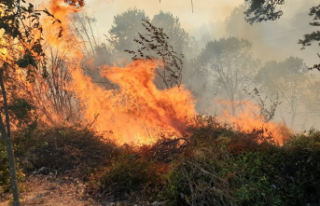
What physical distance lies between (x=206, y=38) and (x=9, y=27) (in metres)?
75.1

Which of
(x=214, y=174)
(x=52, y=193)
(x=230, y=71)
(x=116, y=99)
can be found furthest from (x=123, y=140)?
(x=230, y=71)

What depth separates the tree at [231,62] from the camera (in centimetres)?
4197

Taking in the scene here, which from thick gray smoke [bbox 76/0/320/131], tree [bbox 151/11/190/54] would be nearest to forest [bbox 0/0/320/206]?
thick gray smoke [bbox 76/0/320/131]

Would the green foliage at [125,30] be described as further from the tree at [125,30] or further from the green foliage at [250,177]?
the green foliage at [250,177]

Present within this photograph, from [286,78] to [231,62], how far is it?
9.04 m

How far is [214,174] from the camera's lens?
5602 millimetres

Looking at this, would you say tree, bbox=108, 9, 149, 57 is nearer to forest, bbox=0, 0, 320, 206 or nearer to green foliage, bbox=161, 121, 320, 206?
forest, bbox=0, 0, 320, 206

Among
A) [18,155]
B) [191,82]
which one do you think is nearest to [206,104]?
[191,82]

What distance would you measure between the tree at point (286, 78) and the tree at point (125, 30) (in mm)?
22511

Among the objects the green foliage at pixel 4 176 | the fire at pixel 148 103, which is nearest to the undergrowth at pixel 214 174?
the green foliage at pixel 4 176

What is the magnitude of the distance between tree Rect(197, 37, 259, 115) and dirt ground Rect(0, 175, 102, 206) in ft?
121

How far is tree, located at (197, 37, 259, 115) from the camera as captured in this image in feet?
138

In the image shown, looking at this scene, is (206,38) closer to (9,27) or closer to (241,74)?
(241,74)

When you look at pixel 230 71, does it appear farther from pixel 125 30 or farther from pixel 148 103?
pixel 148 103
